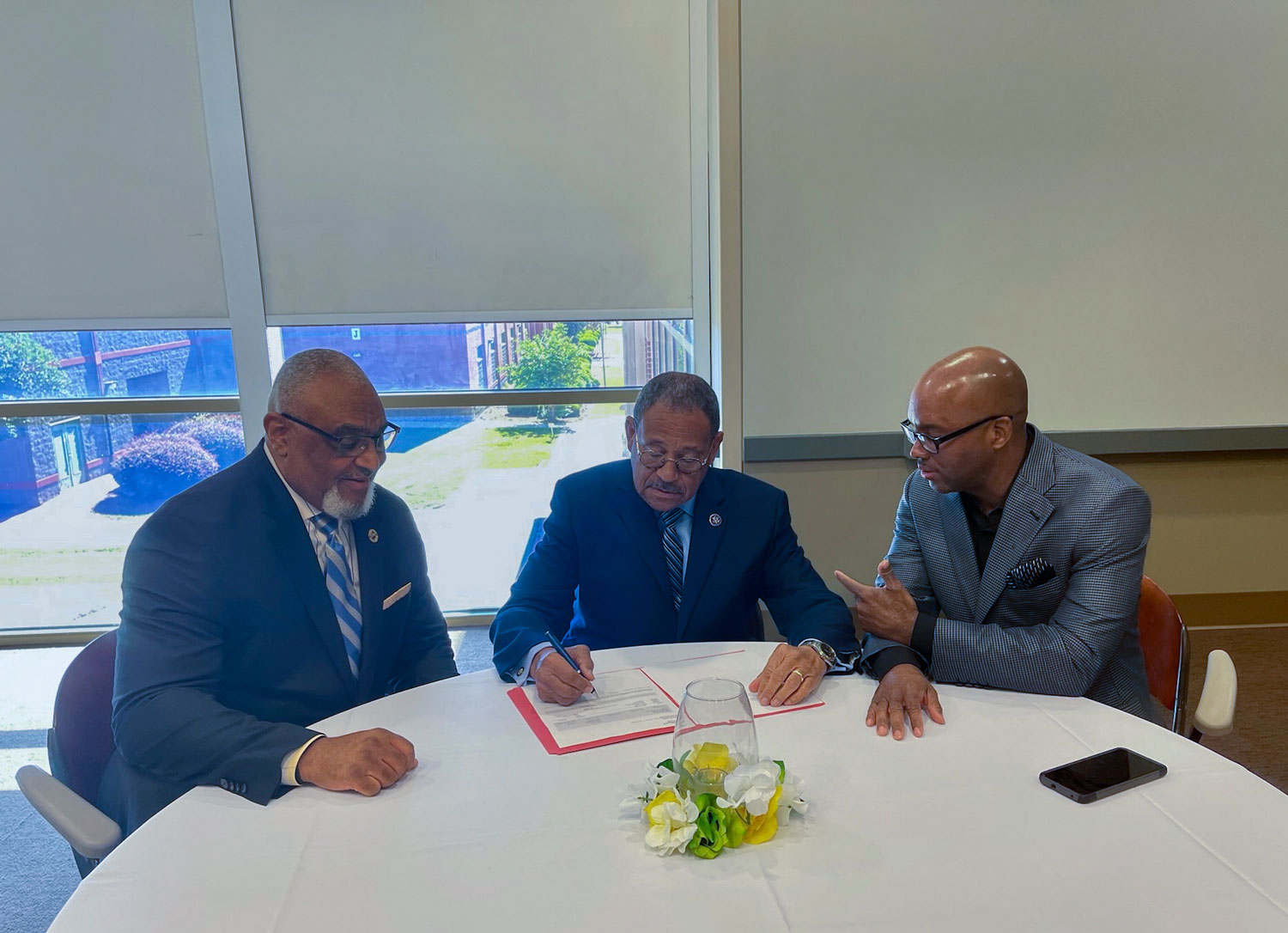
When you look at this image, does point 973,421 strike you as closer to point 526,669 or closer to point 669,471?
point 669,471

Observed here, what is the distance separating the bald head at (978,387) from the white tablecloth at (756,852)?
A: 2.60 feet

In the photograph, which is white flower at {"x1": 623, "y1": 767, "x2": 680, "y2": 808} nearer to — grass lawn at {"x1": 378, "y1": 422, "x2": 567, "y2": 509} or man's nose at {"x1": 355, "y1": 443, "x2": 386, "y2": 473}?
man's nose at {"x1": 355, "y1": 443, "x2": 386, "y2": 473}

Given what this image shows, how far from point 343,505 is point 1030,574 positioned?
1.63m

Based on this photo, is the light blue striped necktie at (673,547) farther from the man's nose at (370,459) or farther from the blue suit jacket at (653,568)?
the man's nose at (370,459)

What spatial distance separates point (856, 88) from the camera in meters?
3.62

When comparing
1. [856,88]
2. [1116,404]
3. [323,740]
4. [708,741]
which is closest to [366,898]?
[323,740]

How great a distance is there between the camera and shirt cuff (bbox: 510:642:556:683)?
6.04ft

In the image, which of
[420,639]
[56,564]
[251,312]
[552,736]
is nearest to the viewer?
[552,736]

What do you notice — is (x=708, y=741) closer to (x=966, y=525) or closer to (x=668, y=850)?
(x=668, y=850)

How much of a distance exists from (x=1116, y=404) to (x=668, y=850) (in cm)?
352

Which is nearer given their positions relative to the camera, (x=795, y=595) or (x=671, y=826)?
(x=671, y=826)

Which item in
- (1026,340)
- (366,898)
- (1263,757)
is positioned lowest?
(1263,757)

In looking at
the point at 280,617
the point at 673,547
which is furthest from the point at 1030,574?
the point at 280,617

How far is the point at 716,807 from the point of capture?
1.23 m
